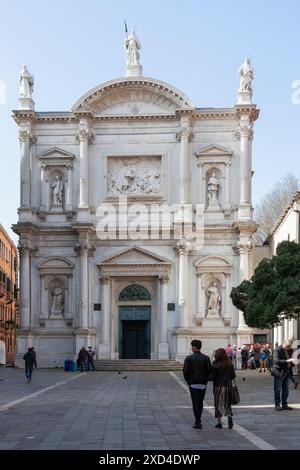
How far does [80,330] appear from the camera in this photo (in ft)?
160

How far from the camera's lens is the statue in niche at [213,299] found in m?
49.6

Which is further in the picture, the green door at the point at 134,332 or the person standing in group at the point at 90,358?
the green door at the point at 134,332

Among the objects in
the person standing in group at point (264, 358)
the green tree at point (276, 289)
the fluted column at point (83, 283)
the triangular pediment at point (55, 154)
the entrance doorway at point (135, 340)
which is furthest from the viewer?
the triangular pediment at point (55, 154)

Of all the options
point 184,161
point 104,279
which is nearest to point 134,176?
point 184,161

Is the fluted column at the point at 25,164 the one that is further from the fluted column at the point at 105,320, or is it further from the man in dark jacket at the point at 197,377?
the man in dark jacket at the point at 197,377

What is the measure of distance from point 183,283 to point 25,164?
475 inches

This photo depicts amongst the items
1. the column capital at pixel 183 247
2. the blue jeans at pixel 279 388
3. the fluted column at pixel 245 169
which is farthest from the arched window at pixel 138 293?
the blue jeans at pixel 279 388

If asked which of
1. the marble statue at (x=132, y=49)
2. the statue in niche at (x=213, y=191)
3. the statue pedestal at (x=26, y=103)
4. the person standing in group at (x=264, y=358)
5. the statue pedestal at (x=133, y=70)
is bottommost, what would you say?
the person standing in group at (x=264, y=358)

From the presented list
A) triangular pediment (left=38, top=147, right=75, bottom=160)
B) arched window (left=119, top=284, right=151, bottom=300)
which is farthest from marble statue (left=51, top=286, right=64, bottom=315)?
triangular pediment (left=38, top=147, right=75, bottom=160)

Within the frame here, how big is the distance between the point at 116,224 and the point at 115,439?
1406 inches

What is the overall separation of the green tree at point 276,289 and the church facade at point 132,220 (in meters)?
12.5

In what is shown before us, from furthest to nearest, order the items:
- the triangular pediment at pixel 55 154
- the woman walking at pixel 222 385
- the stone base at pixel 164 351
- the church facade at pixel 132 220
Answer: the triangular pediment at pixel 55 154
the church facade at pixel 132 220
the stone base at pixel 164 351
the woman walking at pixel 222 385

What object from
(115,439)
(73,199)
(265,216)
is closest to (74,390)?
(115,439)
